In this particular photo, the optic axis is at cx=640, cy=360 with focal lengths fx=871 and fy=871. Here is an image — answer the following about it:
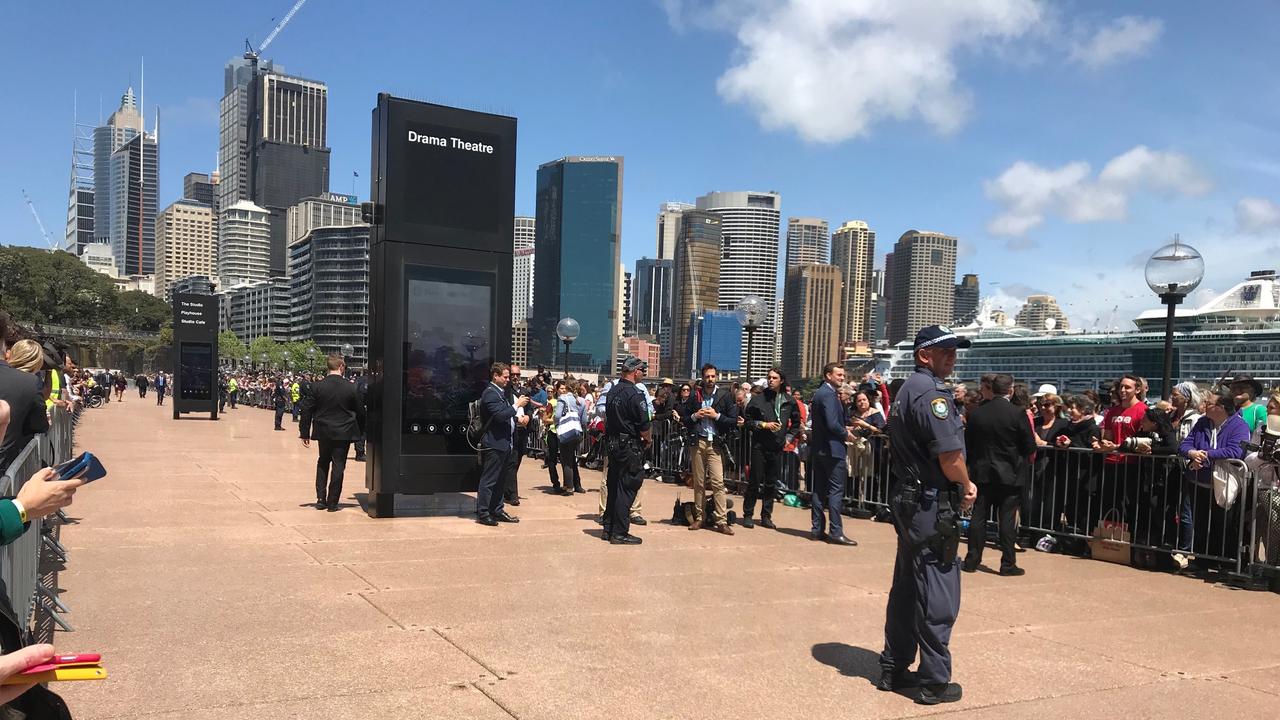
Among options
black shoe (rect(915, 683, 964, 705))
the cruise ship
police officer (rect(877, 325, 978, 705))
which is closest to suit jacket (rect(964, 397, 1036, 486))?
police officer (rect(877, 325, 978, 705))

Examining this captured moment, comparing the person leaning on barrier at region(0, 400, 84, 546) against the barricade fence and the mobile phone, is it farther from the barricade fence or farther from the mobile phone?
the barricade fence

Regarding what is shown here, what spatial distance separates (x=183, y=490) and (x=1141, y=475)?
11.4 metres

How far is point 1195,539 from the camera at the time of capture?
8.21 m

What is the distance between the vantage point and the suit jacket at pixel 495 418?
389 inches

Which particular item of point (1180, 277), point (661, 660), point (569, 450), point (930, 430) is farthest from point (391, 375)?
point (1180, 277)

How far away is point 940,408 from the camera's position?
473 cm

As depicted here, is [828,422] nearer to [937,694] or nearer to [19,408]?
[937,694]

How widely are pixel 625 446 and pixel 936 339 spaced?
14.5 feet

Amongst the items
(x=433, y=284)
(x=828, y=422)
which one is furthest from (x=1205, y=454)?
(x=433, y=284)

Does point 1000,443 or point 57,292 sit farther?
point 57,292

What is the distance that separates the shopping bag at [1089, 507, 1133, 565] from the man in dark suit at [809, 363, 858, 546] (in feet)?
7.90

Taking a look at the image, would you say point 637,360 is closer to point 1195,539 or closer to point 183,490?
point 1195,539

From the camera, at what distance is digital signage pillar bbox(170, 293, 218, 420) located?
28125 mm

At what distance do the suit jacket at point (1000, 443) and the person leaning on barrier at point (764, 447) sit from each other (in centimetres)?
285
